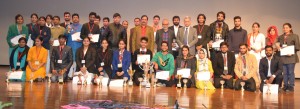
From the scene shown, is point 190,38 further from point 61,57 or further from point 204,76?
A: point 61,57

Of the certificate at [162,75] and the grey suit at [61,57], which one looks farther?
the grey suit at [61,57]

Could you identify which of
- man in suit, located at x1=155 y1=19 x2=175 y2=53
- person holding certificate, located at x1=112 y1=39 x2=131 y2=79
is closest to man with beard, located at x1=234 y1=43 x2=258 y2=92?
man in suit, located at x1=155 y1=19 x2=175 y2=53

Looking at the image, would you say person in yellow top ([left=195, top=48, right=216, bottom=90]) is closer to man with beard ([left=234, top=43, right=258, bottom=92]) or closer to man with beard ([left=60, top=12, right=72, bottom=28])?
man with beard ([left=234, top=43, right=258, bottom=92])

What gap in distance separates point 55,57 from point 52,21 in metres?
1.37

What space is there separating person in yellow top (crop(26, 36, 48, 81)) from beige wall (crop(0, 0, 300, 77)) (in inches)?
153

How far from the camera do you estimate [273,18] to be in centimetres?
1148

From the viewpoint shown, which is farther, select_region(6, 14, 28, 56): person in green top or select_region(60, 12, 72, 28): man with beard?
select_region(60, 12, 72, 28): man with beard

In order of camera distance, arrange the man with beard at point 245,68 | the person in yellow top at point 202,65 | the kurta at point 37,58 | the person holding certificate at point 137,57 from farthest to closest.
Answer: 1. the kurta at point 37,58
2. the person holding certificate at point 137,57
3. the person in yellow top at point 202,65
4. the man with beard at point 245,68

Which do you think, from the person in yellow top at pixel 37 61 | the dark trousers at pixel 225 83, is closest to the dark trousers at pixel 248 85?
the dark trousers at pixel 225 83

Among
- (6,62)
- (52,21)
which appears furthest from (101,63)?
(6,62)

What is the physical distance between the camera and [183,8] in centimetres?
1173

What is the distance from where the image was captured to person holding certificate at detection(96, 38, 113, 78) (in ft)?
26.7

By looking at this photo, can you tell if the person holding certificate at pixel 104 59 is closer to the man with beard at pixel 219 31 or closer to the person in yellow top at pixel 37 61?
the person in yellow top at pixel 37 61

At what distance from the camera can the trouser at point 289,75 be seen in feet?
26.5
